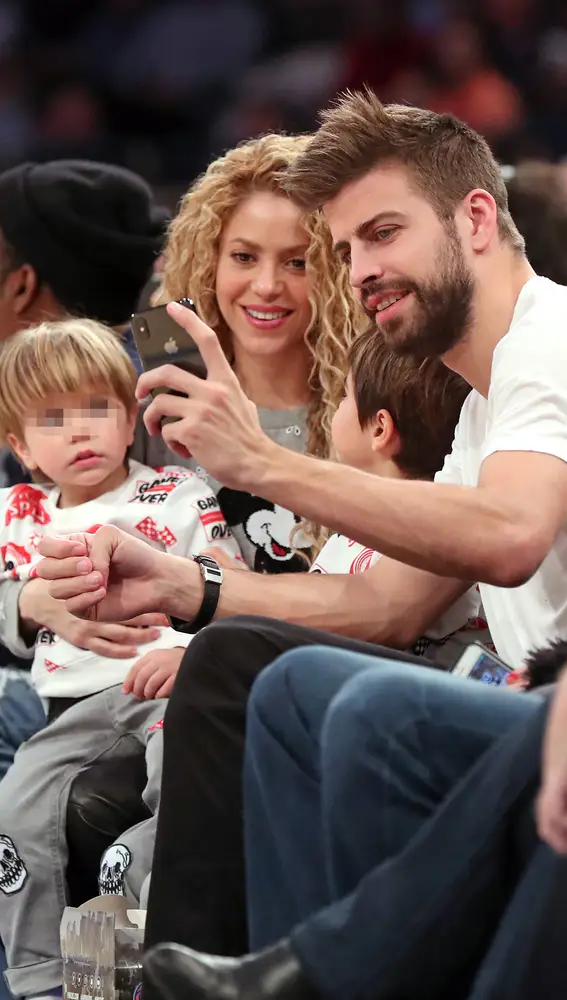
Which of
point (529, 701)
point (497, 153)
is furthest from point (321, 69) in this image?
point (529, 701)

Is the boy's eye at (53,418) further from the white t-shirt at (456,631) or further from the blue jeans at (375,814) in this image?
the blue jeans at (375,814)

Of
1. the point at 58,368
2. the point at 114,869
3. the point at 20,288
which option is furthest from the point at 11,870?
the point at 20,288

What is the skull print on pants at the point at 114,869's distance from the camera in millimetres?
1347

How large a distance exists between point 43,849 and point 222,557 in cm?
40

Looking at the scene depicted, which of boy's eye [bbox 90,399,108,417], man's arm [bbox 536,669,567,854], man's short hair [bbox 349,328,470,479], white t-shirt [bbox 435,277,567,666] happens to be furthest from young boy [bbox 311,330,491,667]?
man's arm [bbox 536,669,567,854]

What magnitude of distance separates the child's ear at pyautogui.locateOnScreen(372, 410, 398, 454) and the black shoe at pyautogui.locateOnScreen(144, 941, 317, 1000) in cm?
77

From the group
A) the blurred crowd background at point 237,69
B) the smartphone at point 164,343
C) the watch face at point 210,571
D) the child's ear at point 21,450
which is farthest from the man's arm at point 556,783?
the blurred crowd background at point 237,69

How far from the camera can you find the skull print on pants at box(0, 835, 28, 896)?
144 cm

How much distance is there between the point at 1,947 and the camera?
1.51 meters

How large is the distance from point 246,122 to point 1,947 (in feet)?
5.27

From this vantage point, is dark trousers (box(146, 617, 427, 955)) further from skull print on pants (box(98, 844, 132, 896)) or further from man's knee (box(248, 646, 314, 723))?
skull print on pants (box(98, 844, 132, 896))

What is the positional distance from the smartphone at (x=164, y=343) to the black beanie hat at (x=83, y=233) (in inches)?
30.7

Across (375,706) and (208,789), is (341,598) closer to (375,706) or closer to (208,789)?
(208,789)

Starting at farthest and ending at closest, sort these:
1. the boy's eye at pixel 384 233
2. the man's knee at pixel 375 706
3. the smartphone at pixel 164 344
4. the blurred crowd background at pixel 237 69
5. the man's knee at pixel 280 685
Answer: the blurred crowd background at pixel 237 69 < the boy's eye at pixel 384 233 < the smartphone at pixel 164 344 < the man's knee at pixel 280 685 < the man's knee at pixel 375 706
